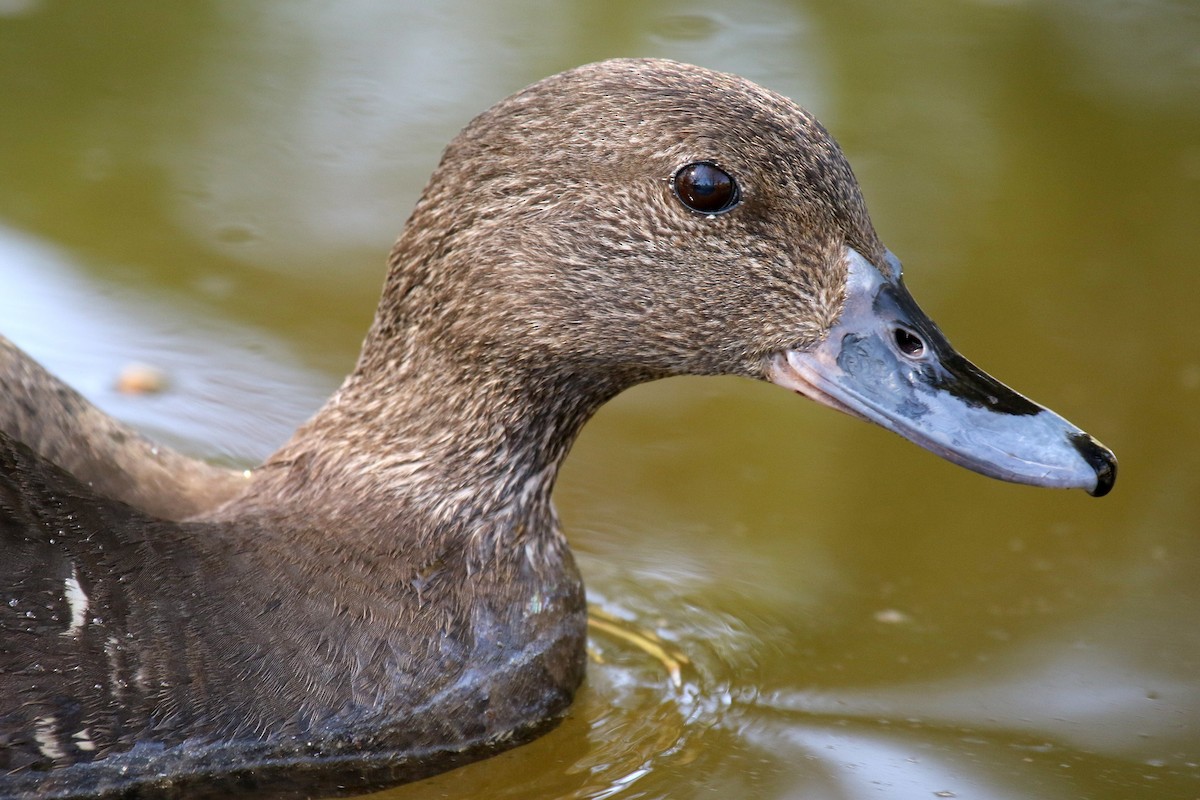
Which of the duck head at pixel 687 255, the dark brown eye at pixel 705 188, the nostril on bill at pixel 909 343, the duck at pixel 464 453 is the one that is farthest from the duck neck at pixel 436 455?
the nostril on bill at pixel 909 343

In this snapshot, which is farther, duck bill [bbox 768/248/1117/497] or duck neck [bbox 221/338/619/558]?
duck neck [bbox 221/338/619/558]

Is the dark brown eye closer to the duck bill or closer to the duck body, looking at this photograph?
A: the duck bill

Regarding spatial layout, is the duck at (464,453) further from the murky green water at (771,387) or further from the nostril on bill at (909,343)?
the murky green water at (771,387)

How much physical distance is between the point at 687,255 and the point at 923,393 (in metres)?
0.68

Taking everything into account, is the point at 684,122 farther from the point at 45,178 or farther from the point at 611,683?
the point at 45,178

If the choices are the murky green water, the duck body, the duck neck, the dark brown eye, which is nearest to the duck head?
the dark brown eye

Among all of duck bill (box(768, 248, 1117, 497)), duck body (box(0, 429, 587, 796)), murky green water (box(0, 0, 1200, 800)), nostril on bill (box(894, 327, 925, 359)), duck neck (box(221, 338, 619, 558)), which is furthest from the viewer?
murky green water (box(0, 0, 1200, 800))

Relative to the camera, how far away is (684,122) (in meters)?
4.17

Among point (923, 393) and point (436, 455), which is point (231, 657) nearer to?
point (436, 455)

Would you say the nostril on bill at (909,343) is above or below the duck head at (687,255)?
below

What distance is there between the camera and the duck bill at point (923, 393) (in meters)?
4.09

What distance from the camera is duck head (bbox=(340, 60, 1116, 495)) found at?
4.19m

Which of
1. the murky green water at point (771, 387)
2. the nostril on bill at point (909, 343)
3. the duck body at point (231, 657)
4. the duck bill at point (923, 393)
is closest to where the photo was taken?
the duck body at point (231, 657)

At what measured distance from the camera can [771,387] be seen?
21.0 feet
